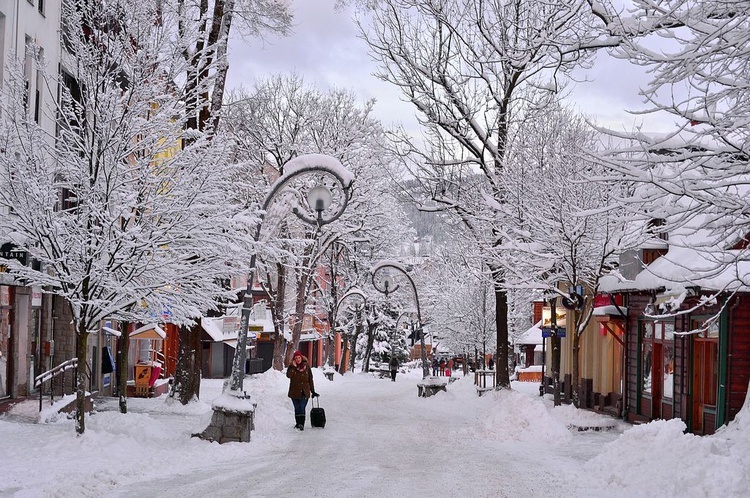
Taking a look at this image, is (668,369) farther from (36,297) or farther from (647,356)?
(36,297)

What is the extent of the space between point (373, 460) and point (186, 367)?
9.45 m

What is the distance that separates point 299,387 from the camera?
802 inches

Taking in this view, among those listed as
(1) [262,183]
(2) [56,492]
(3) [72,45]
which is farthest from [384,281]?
(2) [56,492]

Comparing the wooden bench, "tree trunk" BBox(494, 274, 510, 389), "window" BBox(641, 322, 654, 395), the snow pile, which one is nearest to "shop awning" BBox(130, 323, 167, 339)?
the wooden bench

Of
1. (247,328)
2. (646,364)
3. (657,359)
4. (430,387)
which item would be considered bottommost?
(430,387)

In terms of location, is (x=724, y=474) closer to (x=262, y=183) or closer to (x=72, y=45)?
(x=72, y=45)

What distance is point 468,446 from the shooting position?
58.7 ft

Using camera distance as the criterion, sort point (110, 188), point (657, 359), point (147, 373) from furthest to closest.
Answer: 1. point (147, 373)
2. point (657, 359)
3. point (110, 188)

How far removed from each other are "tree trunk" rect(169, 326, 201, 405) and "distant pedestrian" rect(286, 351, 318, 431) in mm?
3543

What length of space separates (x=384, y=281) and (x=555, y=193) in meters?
16.0

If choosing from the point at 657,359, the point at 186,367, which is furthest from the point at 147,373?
the point at 657,359

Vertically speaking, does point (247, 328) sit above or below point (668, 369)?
above

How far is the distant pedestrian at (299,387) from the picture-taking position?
2020 centimetres

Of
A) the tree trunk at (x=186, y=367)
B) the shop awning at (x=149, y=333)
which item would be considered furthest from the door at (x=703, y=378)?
the shop awning at (x=149, y=333)
